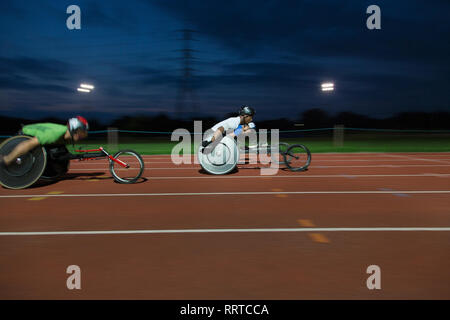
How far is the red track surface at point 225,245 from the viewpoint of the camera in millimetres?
3127

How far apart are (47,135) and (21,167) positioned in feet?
2.74

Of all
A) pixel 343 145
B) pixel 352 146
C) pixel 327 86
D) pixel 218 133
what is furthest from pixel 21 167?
pixel 327 86

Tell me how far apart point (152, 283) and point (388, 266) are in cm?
223

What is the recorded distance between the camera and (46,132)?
310 inches

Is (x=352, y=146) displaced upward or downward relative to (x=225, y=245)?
upward

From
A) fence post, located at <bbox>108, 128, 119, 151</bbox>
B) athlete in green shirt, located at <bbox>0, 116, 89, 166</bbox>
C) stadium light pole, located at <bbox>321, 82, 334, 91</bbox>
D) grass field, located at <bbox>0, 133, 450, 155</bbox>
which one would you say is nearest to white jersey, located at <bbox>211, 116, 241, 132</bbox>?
athlete in green shirt, located at <bbox>0, 116, 89, 166</bbox>

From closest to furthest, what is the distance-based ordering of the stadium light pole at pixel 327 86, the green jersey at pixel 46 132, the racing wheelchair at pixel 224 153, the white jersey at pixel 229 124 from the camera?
1. the green jersey at pixel 46 132
2. the white jersey at pixel 229 124
3. the racing wheelchair at pixel 224 153
4. the stadium light pole at pixel 327 86

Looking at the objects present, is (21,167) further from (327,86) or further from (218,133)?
(327,86)

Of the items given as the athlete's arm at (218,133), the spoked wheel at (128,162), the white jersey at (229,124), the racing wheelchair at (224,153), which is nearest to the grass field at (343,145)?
the spoked wheel at (128,162)

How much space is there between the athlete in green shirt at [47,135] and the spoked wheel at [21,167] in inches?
4.0

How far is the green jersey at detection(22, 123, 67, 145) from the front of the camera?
782cm

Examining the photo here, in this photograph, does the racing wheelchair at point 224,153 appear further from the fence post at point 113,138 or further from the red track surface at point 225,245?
the fence post at point 113,138
